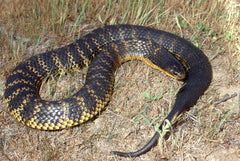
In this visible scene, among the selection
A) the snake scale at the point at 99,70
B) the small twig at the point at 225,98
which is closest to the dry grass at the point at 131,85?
the small twig at the point at 225,98

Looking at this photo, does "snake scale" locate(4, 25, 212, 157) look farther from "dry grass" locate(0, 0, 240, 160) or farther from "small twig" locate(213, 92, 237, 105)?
"small twig" locate(213, 92, 237, 105)

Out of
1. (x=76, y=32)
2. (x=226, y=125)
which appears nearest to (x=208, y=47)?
(x=226, y=125)

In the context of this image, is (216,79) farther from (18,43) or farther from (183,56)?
(18,43)

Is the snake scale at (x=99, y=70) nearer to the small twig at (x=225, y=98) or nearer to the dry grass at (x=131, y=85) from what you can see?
the dry grass at (x=131, y=85)

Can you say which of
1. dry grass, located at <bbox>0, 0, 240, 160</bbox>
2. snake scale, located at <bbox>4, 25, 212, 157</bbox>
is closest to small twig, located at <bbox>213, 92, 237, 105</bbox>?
dry grass, located at <bbox>0, 0, 240, 160</bbox>

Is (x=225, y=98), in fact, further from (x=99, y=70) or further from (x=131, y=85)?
(x=99, y=70)
